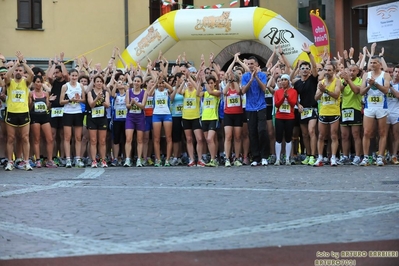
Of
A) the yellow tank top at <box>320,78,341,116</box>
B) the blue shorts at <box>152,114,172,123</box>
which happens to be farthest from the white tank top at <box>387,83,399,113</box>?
the blue shorts at <box>152,114,172,123</box>

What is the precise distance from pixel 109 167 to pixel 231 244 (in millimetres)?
11099

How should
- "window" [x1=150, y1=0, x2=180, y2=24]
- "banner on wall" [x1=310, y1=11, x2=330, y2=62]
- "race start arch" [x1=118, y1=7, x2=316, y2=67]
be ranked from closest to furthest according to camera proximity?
"race start arch" [x1=118, y1=7, x2=316, y2=67] → "banner on wall" [x1=310, y1=11, x2=330, y2=62] → "window" [x1=150, y1=0, x2=180, y2=24]

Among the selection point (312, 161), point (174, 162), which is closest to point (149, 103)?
point (174, 162)

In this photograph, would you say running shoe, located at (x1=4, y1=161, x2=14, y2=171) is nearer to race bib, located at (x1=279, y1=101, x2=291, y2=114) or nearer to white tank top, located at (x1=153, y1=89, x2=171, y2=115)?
white tank top, located at (x1=153, y1=89, x2=171, y2=115)

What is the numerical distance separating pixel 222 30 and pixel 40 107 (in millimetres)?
7701

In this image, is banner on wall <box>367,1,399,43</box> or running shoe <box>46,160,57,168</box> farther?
banner on wall <box>367,1,399,43</box>

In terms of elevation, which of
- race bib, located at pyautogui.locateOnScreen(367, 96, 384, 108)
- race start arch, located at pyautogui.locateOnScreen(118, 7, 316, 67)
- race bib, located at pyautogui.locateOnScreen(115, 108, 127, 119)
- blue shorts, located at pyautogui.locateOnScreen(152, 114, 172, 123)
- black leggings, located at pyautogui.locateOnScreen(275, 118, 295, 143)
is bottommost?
black leggings, located at pyautogui.locateOnScreen(275, 118, 295, 143)

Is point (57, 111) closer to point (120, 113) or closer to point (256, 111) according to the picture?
point (120, 113)

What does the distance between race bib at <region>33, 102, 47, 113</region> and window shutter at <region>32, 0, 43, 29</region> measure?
509 inches

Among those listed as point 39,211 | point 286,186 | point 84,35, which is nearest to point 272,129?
point 286,186

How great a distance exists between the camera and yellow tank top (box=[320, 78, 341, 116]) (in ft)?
53.1

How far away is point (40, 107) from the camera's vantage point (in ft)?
55.4

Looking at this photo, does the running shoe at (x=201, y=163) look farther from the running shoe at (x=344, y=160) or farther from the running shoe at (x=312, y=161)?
the running shoe at (x=344, y=160)

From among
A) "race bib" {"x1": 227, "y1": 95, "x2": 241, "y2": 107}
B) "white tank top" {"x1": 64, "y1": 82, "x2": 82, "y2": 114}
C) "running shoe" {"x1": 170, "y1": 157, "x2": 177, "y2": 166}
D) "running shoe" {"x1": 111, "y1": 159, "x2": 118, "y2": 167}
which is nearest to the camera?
"race bib" {"x1": 227, "y1": 95, "x2": 241, "y2": 107}
